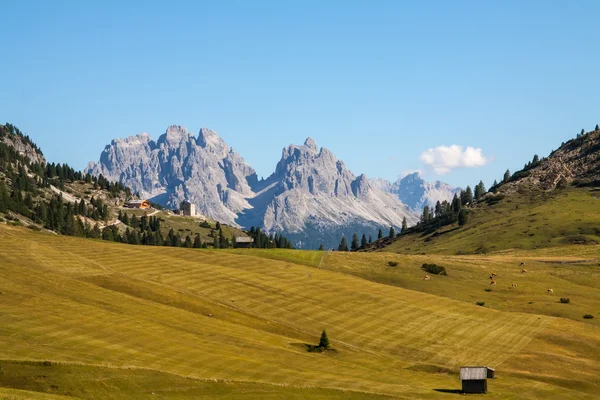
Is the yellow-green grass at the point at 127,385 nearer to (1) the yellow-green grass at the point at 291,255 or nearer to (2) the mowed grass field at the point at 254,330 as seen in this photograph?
(2) the mowed grass field at the point at 254,330

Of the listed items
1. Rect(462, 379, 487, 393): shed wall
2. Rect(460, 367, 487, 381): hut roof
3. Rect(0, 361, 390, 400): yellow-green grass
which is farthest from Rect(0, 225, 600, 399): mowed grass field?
Rect(460, 367, 487, 381): hut roof

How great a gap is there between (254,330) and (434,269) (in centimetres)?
6662

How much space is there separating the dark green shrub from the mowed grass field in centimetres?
272

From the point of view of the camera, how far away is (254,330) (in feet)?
292

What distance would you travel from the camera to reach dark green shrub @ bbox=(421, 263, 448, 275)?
143 meters

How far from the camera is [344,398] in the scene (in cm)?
6003

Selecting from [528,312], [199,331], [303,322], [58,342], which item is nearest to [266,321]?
[303,322]

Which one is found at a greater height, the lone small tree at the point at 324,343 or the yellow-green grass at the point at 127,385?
the lone small tree at the point at 324,343

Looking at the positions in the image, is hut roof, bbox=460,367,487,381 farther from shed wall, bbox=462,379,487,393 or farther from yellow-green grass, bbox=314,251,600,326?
yellow-green grass, bbox=314,251,600,326

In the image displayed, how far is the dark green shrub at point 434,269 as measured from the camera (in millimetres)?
143125

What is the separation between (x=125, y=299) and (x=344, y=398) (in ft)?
150

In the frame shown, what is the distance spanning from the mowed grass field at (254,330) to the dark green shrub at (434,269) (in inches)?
107

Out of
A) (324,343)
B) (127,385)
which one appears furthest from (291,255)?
(127,385)

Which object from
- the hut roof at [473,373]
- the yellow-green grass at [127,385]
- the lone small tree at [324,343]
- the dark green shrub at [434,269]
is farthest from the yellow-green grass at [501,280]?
the yellow-green grass at [127,385]
